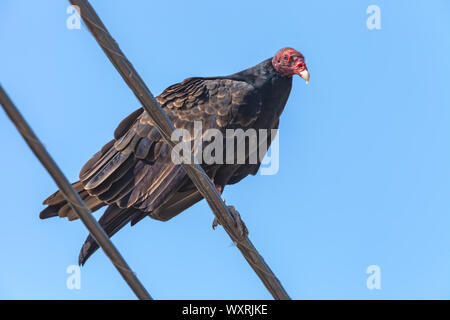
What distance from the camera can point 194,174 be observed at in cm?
342

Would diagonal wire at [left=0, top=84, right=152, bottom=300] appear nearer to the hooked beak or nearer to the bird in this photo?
the bird

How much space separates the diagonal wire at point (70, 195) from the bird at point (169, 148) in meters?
1.63

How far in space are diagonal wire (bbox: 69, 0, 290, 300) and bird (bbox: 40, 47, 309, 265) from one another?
1.29 m

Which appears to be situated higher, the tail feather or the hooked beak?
the tail feather

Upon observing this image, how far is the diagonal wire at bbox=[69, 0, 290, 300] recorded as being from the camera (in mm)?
2893

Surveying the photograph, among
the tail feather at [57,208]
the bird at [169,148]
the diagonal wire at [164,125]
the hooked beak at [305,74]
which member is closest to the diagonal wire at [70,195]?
the diagonal wire at [164,125]

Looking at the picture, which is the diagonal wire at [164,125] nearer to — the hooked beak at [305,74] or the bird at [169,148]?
the bird at [169,148]

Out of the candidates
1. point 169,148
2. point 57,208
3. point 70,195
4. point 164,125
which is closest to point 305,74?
point 169,148

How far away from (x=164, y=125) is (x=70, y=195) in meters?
0.58

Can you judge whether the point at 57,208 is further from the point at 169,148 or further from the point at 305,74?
the point at 305,74

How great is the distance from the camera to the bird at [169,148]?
4.94 m

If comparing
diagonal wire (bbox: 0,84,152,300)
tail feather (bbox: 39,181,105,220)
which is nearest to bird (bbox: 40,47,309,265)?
tail feather (bbox: 39,181,105,220)

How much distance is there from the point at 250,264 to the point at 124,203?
152 centimetres
